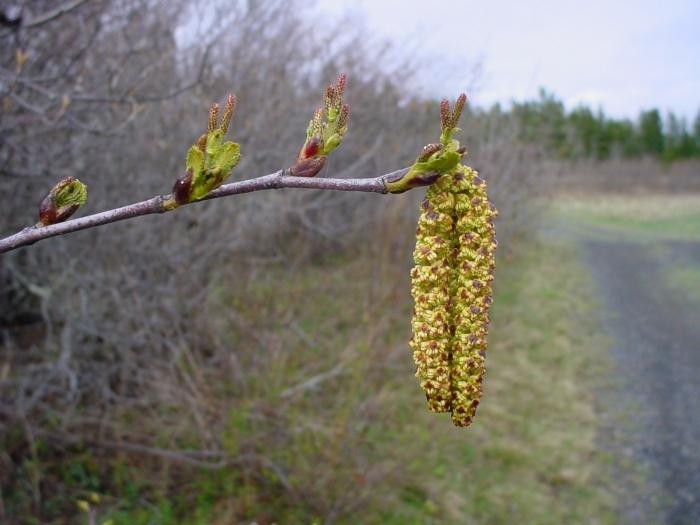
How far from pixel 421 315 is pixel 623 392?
7.28m

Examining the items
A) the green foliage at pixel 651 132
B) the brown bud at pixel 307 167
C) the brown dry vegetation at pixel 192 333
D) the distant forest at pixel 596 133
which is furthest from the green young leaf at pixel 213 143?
the green foliage at pixel 651 132

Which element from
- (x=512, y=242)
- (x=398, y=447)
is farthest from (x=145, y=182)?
(x=512, y=242)

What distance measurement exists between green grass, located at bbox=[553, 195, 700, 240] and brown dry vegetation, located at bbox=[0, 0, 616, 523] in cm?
A: 1441

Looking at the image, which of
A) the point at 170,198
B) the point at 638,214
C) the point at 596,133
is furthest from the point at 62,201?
the point at 596,133

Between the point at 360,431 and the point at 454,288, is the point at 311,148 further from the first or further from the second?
the point at 360,431

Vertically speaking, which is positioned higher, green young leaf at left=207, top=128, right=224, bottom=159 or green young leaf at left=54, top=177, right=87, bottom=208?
green young leaf at left=207, top=128, right=224, bottom=159

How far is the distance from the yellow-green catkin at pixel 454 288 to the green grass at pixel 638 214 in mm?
19150

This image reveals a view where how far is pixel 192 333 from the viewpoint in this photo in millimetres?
5664

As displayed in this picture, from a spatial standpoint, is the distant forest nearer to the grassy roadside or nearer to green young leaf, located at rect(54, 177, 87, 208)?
the grassy roadside

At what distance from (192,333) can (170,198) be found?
4.78m

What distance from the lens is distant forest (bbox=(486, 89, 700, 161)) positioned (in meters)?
13.3

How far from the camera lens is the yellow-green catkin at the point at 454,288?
1.15 meters

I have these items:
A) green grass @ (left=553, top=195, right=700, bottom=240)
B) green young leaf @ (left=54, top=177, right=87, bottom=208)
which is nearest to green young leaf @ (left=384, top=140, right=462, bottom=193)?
green young leaf @ (left=54, top=177, right=87, bottom=208)

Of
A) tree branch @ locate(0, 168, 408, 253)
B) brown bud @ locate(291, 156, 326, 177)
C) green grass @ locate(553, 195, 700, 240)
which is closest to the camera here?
tree branch @ locate(0, 168, 408, 253)
